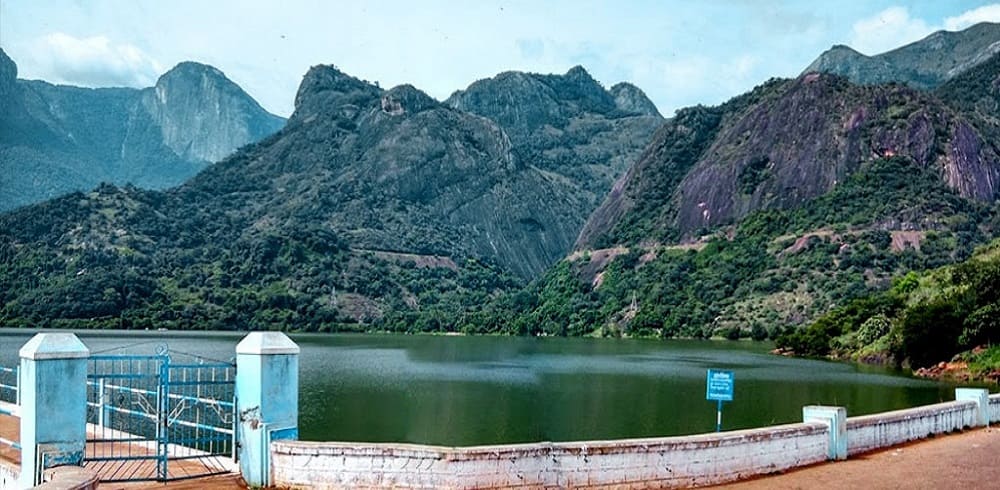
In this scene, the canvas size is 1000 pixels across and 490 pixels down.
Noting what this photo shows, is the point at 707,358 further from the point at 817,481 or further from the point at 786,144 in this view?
the point at 786,144

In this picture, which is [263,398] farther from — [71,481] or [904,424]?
[904,424]

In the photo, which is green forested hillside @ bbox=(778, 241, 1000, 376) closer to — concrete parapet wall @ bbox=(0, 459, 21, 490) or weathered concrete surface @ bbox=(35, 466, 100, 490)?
concrete parapet wall @ bbox=(0, 459, 21, 490)

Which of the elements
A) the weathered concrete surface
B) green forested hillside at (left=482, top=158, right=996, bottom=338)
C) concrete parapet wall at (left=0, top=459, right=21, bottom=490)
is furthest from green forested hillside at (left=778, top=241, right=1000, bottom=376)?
the weathered concrete surface

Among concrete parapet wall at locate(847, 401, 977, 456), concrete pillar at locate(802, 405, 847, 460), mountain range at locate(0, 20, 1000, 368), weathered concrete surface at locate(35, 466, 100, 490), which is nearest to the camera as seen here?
weathered concrete surface at locate(35, 466, 100, 490)

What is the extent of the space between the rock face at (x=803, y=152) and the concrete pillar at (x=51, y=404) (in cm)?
14726

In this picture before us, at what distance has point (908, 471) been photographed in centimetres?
1727

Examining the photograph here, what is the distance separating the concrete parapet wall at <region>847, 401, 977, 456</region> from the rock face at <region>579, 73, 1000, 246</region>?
132 m

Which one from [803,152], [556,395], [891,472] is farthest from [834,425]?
[803,152]

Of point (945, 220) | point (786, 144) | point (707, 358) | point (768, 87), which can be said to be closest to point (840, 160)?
point (786, 144)

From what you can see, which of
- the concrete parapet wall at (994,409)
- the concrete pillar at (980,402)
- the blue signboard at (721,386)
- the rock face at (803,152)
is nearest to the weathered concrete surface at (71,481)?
the blue signboard at (721,386)

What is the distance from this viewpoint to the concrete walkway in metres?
16.0

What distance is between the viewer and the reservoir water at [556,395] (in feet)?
116

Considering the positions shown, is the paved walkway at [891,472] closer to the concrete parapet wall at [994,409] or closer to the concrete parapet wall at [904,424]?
the concrete parapet wall at [904,424]

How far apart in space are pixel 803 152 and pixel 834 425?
148 m
